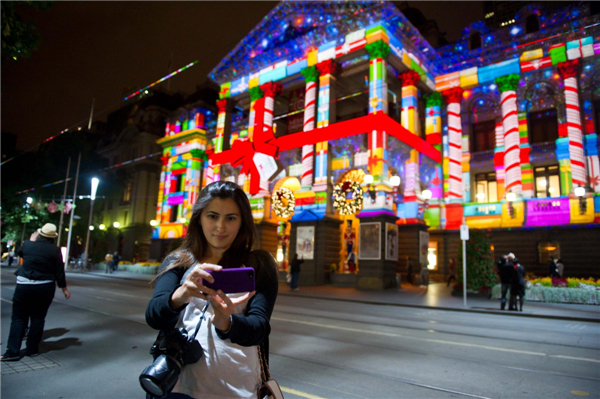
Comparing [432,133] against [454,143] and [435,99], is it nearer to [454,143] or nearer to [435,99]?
[454,143]

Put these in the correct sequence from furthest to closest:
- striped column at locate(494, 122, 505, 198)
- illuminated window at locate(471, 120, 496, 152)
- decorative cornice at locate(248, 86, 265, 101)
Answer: decorative cornice at locate(248, 86, 265, 101), illuminated window at locate(471, 120, 496, 152), striped column at locate(494, 122, 505, 198)

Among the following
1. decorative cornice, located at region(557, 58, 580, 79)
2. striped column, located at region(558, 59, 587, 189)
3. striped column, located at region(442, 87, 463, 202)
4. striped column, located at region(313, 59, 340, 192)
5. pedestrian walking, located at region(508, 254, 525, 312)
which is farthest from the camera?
striped column, located at region(442, 87, 463, 202)

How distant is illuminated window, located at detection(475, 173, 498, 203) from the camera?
30.3m

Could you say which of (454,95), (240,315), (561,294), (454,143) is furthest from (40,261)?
(454,95)

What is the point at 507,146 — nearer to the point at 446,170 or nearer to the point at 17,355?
the point at 446,170

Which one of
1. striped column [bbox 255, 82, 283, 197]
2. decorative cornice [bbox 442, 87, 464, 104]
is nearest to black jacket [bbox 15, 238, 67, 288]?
striped column [bbox 255, 82, 283, 197]

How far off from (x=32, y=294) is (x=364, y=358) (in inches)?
211

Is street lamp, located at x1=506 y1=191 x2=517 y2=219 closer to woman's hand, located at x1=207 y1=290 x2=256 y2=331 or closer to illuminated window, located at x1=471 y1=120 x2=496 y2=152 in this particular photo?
illuminated window, located at x1=471 y1=120 x2=496 y2=152

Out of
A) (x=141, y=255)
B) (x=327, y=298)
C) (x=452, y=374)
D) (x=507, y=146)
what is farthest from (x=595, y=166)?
(x=141, y=255)

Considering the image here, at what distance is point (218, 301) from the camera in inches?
69.8

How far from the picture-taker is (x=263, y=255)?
231 cm

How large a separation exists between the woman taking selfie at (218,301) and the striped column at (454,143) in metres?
29.4

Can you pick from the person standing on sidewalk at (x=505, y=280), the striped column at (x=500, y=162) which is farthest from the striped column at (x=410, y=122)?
the person standing on sidewalk at (x=505, y=280)

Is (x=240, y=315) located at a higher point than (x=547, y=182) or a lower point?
lower
